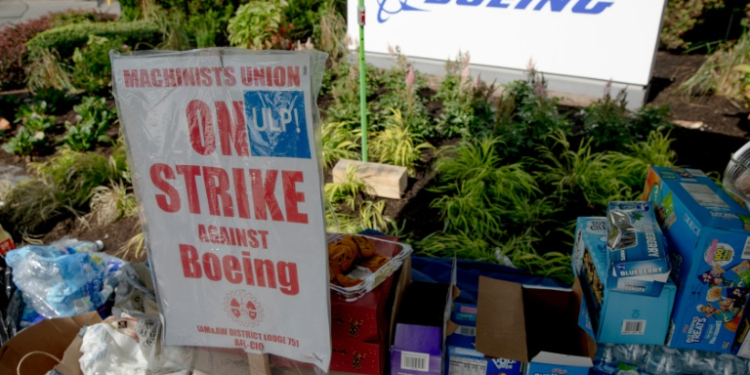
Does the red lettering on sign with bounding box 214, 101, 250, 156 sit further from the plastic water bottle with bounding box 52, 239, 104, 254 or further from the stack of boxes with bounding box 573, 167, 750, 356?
the plastic water bottle with bounding box 52, 239, 104, 254

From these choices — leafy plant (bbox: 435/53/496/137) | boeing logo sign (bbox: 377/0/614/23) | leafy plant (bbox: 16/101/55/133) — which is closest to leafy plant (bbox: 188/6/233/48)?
leafy plant (bbox: 16/101/55/133)

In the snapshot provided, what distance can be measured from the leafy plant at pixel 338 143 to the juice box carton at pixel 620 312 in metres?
2.78

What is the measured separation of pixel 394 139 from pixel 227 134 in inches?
122

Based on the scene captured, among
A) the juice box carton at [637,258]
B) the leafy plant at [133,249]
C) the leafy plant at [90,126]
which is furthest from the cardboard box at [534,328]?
the leafy plant at [90,126]

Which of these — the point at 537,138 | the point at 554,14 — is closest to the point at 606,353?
the point at 537,138

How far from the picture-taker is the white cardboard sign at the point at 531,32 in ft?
18.8

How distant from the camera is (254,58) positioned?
170 cm

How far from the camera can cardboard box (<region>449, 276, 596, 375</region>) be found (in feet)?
7.10

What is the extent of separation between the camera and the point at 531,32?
6203 mm

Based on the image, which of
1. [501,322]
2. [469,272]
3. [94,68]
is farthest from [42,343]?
[94,68]

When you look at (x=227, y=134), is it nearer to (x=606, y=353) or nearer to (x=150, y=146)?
(x=150, y=146)

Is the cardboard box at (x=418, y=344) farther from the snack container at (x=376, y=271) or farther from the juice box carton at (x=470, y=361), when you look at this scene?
the snack container at (x=376, y=271)

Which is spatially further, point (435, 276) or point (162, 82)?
point (435, 276)

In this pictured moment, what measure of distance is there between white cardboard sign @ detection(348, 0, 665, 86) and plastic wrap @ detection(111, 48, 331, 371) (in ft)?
12.4
